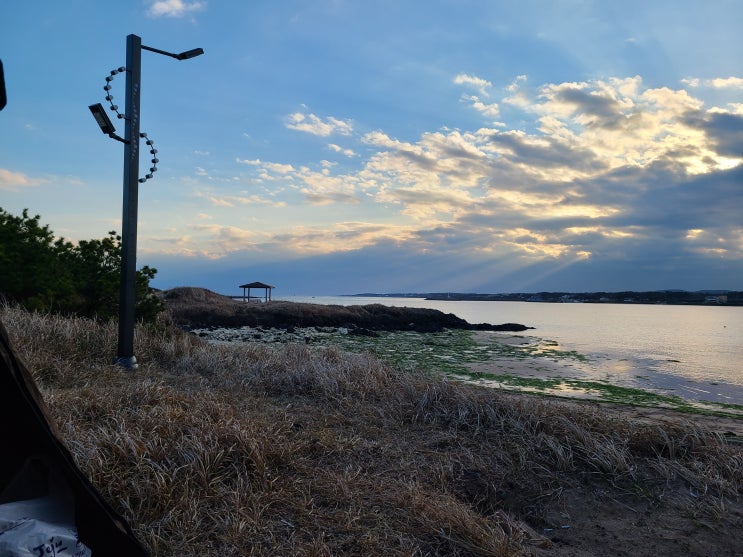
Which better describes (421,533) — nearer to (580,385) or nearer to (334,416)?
(334,416)

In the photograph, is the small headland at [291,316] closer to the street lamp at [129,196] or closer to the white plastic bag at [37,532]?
the street lamp at [129,196]

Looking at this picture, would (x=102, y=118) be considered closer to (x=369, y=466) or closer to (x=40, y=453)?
(x=369, y=466)

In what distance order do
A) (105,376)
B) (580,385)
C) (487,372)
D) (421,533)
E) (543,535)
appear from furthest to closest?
(487,372) → (580,385) → (105,376) → (543,535) → (421,533)

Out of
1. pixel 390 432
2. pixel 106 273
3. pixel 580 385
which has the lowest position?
pixel 580 385

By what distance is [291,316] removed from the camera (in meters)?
29.7

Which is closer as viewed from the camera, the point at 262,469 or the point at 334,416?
the point at 262,469

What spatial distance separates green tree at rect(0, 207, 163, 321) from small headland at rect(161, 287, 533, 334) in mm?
14318

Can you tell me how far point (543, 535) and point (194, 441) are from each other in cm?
273

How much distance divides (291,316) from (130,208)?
22613mm

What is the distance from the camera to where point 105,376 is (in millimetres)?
6625

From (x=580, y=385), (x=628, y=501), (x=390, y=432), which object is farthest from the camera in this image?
(x=580, y=385)

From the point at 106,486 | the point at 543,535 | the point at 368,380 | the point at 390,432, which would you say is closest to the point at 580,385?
the point at 368,380

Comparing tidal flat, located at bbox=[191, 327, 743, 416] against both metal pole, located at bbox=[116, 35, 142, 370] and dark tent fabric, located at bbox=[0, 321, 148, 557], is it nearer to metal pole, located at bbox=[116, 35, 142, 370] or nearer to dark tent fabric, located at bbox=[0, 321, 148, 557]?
metal pole, located at bbox=[116, 35, 142, 370]

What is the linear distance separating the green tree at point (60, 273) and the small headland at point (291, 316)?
47.0 feet
